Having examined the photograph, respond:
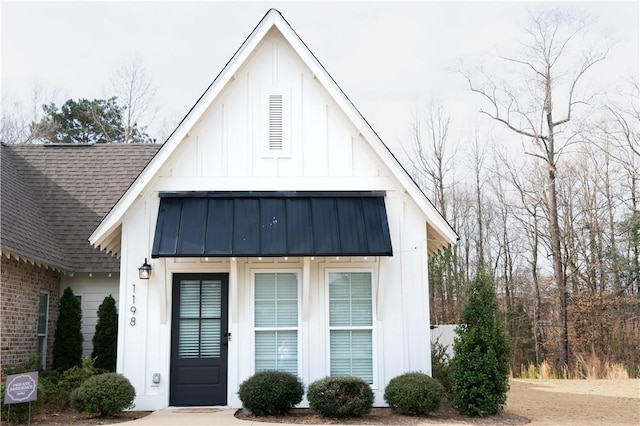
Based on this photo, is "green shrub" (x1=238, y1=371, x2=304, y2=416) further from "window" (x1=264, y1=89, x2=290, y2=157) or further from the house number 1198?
"window" (x1=264, y1=89, x2=290, y2=157)

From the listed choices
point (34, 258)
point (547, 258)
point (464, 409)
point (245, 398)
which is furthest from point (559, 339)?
point (34, 258)

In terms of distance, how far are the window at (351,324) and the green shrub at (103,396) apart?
12.1ft

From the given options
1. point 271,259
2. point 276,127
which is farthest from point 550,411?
point 276,127

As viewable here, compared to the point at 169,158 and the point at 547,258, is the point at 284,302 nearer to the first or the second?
the point at 169,158

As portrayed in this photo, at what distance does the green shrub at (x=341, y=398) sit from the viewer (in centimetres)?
1010

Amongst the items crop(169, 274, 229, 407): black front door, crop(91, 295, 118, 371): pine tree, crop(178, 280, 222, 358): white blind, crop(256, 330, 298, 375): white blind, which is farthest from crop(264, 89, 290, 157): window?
crop(91, 295, 118, 371): pine tree

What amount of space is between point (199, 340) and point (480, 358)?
200 inches

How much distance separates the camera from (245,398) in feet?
34.4

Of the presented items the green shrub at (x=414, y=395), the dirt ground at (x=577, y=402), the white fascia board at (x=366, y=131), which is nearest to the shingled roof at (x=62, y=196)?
the white fascia board at (x=366, y=131)

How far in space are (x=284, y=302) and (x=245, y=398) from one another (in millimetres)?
2049

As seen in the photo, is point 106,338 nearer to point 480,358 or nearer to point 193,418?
point 193,418

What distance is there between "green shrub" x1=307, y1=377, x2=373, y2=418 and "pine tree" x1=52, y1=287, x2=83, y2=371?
6641mm

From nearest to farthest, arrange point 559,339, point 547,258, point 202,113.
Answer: point 202,113, point 559,339, point 547,258

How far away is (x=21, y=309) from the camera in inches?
519
